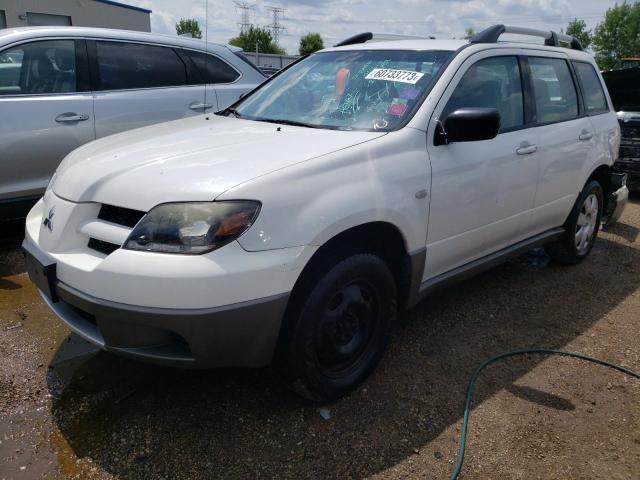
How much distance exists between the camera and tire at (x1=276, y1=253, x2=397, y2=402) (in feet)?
7.73

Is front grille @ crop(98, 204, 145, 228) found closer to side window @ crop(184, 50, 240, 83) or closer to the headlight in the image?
the headlight

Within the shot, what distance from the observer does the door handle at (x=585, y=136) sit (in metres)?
4.15

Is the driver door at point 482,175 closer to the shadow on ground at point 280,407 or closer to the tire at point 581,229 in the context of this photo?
the shadow on ground at point 280,407

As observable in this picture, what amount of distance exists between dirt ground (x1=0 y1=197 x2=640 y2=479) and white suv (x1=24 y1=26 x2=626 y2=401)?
27 centimetres

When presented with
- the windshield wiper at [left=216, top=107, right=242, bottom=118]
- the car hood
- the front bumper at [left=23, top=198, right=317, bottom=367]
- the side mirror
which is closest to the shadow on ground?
the front bumper at [left=23, top=198, right=317, bottom=367]

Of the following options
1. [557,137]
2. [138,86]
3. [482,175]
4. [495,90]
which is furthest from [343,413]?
[138,86]

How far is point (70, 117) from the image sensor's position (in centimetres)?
446

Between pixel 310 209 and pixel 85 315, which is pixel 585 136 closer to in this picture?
pixel 310 209

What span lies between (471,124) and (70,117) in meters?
3.31

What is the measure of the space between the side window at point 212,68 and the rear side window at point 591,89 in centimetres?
317

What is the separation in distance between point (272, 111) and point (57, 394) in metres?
1.95

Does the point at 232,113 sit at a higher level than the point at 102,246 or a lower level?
higher

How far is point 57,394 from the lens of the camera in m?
2.69

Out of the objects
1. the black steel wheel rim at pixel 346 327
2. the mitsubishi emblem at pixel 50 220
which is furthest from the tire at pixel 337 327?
the mitsubishi emblem at pixel 50 220
